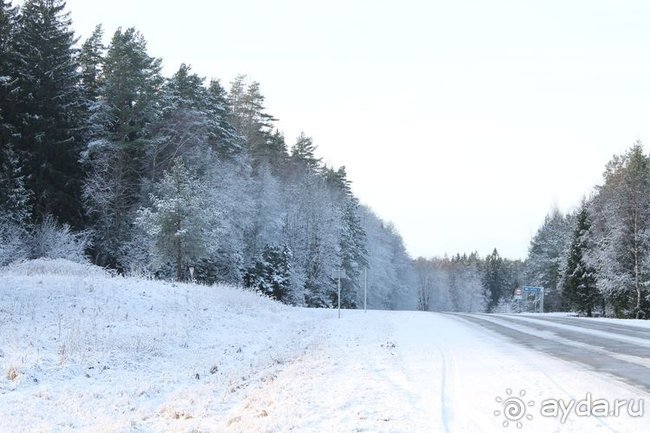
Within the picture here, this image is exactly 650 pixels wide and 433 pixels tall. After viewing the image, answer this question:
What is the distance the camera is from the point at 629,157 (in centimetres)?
4566

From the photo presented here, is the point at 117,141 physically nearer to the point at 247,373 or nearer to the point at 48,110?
the point at 48,110

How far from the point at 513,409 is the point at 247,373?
6768 mm

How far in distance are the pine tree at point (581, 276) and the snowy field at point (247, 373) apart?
117 ft

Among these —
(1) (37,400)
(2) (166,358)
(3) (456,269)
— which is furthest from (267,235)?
(3) (456,269)

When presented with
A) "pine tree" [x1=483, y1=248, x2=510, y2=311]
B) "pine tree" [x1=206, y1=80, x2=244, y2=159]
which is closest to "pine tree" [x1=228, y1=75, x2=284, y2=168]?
"pine tree" [x1=206, y1=80, x2=244, y2=159]

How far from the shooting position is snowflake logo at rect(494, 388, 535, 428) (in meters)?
6.78

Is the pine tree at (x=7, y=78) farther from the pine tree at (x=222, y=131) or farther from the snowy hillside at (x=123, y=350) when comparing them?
the pine tree at (x=222, y=131)

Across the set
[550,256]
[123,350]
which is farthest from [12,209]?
[550,256]

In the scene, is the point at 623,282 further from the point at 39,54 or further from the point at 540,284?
the point at 39,54

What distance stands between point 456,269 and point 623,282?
111620 millimetres

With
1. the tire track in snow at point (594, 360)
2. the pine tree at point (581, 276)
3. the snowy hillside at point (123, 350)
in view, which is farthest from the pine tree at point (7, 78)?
the pine tree at point (581, 276)

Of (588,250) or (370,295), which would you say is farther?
(370,295)

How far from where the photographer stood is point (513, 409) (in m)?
7.26

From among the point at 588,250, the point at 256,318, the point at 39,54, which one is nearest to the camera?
the point at 256,318
